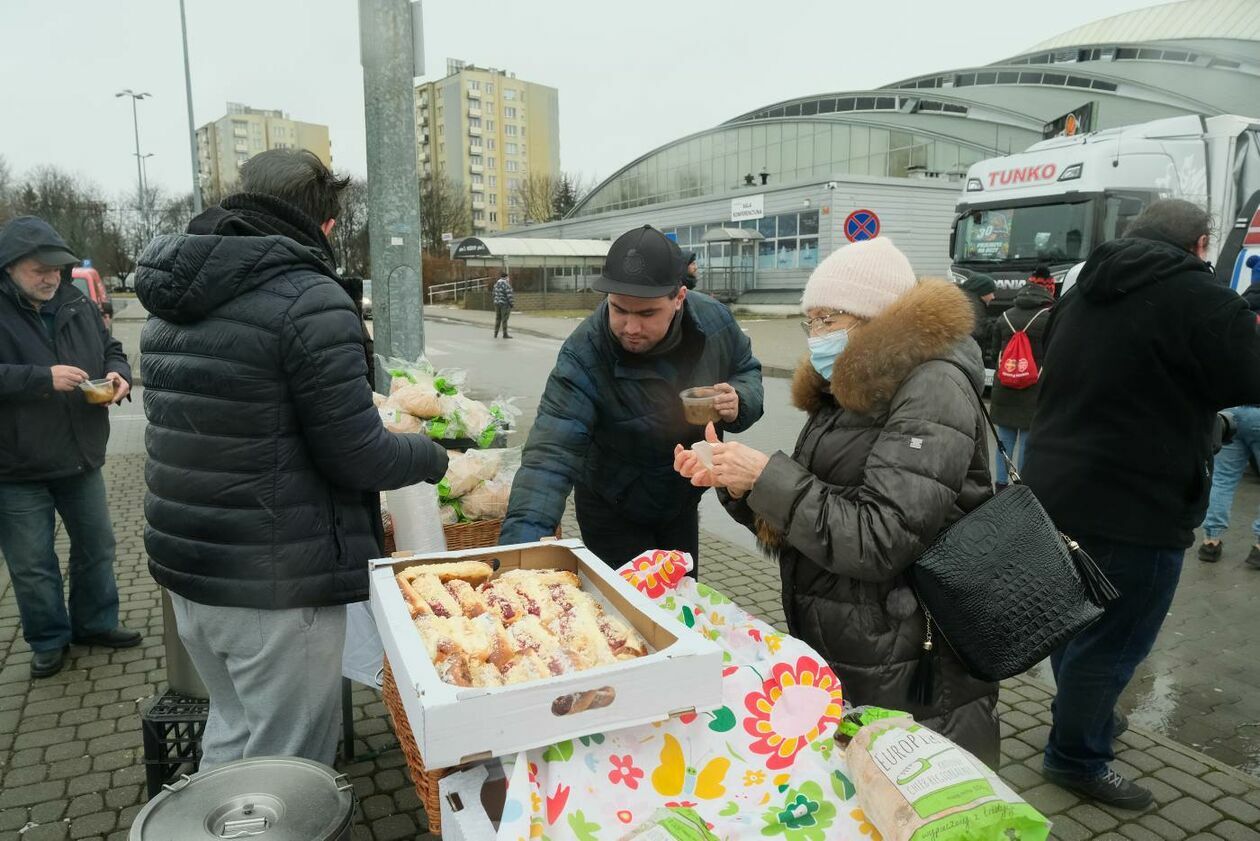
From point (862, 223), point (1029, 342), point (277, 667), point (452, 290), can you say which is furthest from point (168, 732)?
point (452, 290)

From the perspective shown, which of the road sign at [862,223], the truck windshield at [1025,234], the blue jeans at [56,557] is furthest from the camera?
the road sign at [862,223]

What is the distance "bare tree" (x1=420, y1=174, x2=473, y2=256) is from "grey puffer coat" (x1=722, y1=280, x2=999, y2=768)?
58.1 metres

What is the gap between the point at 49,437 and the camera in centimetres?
404

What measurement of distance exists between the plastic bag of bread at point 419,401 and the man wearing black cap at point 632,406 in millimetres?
416

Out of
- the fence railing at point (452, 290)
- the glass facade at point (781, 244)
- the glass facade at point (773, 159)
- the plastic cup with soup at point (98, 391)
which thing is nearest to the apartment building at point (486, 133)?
the glass facade at point (773, 159)

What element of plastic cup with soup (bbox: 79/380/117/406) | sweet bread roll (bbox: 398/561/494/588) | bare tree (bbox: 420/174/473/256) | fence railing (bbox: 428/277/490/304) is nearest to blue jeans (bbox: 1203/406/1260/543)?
sweet bread roll (bbox: 398/561/494/588)

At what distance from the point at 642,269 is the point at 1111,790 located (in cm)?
259

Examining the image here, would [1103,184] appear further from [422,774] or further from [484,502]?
[422,774]

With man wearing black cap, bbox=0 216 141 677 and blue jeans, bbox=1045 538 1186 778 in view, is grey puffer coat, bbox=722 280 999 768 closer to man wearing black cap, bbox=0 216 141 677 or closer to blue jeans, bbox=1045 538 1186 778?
blue jeans, bbox=1045 538 1186 778

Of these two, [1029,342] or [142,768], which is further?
[1029,342]

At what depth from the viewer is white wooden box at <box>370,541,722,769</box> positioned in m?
1.35

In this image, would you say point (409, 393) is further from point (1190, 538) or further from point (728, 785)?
point (1190, 538)

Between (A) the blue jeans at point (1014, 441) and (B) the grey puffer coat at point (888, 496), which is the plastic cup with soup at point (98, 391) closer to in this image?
(B) the grey puffer coat at point (888, 496)

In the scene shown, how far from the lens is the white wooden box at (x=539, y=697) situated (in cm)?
135
